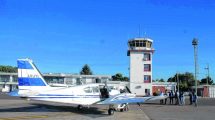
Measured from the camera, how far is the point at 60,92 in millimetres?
25656

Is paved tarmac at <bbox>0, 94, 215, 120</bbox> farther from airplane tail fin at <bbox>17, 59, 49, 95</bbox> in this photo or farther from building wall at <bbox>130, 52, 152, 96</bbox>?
building wall at <bbox>130, 52, 152, 96</bbox>

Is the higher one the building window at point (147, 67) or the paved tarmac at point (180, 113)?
the building window at point (147, 67)

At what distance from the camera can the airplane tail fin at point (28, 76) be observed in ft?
81.9

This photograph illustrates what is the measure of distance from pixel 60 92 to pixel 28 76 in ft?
8.02

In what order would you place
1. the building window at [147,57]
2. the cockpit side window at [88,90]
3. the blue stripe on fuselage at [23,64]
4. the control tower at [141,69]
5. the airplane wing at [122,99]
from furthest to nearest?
1. the building window at [147,57]
2. the control tower at [141,69]
3. the cockpit side window at [88,90]
4. the airplane wing at [122,99]
5. the blue stripe on fuselage at [23,64]

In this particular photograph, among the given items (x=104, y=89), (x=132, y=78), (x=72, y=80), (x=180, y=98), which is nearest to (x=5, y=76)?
(x=72, y=80)

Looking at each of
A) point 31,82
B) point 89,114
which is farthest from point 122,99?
point 31,82

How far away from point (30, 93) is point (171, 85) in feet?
253

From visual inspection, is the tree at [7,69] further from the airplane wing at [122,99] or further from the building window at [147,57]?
the airplane wing at [122,99]

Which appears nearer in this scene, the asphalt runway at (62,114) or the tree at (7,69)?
the asphalt runway at (62,114)

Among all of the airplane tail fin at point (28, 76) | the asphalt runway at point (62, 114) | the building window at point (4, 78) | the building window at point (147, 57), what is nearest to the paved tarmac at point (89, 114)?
the asphalt runway at point (62, 114)

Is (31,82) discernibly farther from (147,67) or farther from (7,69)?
(7,69)

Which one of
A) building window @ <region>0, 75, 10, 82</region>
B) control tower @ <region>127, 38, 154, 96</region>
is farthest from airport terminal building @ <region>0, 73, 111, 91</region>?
control tower @ <region>127, 38, 154, 96</region>

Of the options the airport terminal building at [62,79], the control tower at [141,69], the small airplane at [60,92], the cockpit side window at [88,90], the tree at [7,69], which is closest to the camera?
the small airplane at [60,92]
